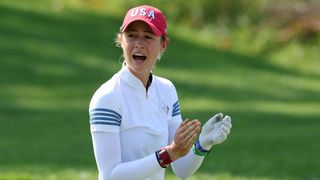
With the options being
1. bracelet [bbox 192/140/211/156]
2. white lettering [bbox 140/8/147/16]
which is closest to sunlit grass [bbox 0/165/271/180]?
bracelet [bbox 192/140/211/156]

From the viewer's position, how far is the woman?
5.07 metres

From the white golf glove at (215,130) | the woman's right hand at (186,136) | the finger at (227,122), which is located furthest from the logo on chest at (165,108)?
the woman's right hand at (186,136)

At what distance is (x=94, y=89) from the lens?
2348cm

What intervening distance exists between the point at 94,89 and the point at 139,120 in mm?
18291

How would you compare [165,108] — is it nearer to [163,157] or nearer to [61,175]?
[163,157]

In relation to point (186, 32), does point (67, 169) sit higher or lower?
lower

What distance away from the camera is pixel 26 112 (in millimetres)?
20750

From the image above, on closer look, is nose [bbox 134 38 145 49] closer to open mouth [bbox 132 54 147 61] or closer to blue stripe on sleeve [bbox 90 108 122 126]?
open mouth [bbox 132 54 147 61]

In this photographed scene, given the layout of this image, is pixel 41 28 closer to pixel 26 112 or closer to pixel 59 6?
pixel 59 6

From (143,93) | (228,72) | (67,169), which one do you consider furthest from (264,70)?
(143,93)

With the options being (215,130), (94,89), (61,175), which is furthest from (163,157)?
(94,89)

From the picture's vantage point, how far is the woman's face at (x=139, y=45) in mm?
5164

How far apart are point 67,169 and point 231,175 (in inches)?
87.1

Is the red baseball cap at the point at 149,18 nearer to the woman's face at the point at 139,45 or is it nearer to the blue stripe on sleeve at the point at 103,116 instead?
the woman's face at the point at 139,45
